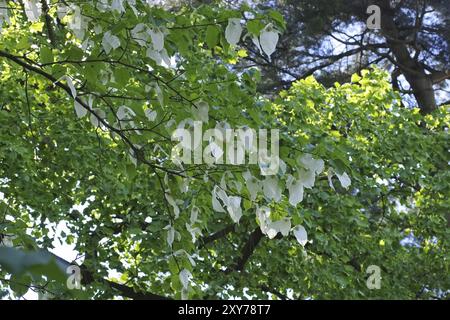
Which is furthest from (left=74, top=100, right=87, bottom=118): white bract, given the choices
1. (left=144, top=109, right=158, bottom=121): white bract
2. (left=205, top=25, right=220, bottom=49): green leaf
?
(left=205, top=25, right=220, bottom=49): green leaf

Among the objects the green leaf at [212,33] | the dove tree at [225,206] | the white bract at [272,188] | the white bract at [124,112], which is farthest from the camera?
the dove tree at [225,206]

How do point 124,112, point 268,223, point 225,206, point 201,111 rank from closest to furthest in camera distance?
point 268,223 → point 201,111 → point 124,112 → point 225,206

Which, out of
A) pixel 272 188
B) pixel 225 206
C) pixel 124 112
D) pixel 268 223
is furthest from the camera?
pixel 225 206

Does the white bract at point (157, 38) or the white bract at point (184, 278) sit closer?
the white bract at point (157, 38)

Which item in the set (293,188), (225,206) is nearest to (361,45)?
(225,206)

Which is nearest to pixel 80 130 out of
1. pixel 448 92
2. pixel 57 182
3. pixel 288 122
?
pixel 57 182

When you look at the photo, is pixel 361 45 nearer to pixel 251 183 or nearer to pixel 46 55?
pixel 46 55

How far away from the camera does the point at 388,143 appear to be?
689cm

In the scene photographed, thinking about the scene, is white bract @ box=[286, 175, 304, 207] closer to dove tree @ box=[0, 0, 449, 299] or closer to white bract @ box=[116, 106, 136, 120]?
white bract @ box=[116, 106, 136, 120]

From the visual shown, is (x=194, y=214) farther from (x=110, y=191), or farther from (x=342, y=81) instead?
(x=342, y=81)

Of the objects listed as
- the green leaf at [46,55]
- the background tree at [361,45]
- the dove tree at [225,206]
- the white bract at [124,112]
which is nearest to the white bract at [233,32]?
the white bract at [124,112]

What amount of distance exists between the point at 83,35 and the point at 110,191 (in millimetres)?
3545

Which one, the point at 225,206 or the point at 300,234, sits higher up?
the point at 225,206

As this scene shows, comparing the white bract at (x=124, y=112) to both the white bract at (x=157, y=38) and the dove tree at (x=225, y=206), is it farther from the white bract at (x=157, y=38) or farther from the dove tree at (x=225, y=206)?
the dove tree at (x=225, y=206)
